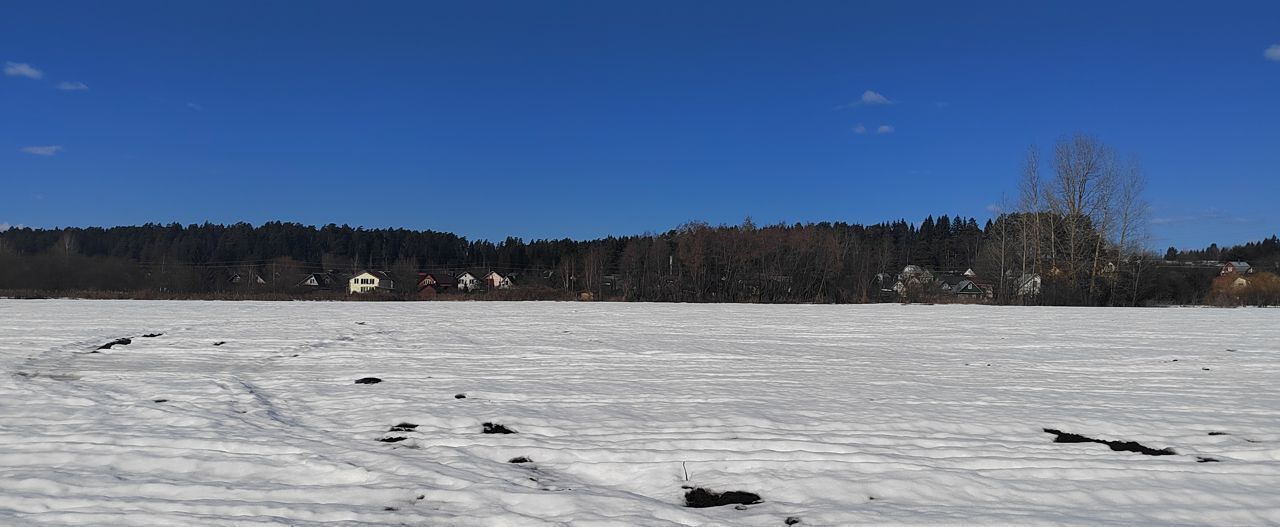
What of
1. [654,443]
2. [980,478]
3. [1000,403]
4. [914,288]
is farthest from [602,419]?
[914,288]

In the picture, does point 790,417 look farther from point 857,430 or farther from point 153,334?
point 153,334

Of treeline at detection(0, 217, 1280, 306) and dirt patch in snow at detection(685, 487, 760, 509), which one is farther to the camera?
treeline at detection(0, 217, 1280, 306)

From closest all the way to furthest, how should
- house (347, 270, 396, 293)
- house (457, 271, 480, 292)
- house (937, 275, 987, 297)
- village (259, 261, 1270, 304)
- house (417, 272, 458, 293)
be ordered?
village (259, 261, 1270, 304)
house (937, 275, 987, 297)
house (417, 272, 458, 293)
house (347, 270, 396, 293)
house (457, 271, 480, 292)

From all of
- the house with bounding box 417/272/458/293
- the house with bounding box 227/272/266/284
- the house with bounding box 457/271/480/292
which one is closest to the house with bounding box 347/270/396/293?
the house with bounding box 417/272/458/293

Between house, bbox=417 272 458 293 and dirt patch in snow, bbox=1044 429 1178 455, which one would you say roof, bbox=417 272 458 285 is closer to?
house, bbox=417 272 458 293

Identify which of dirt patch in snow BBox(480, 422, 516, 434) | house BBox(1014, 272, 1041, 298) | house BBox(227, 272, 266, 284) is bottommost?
dirt patch in snow BBox(480, 422, 516, 434)

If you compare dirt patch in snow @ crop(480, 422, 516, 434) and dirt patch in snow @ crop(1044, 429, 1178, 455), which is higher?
dirt patch in snow @ crop(1044, 429, 1178, 455)

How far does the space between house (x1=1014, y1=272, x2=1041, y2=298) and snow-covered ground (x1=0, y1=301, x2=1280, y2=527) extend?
31676 millimetres

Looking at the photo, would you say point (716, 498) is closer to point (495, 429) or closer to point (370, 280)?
point (495, 429)

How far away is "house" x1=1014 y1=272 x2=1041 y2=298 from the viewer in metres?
41.5

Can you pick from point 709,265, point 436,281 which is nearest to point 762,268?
point 709,265

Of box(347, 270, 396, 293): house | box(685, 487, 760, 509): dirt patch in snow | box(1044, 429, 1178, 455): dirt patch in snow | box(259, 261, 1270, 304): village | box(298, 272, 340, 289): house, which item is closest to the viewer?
box(685, 487, 760, 509): dirt patch in snow

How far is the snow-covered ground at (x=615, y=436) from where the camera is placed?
13.5ft

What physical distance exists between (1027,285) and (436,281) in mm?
74768
